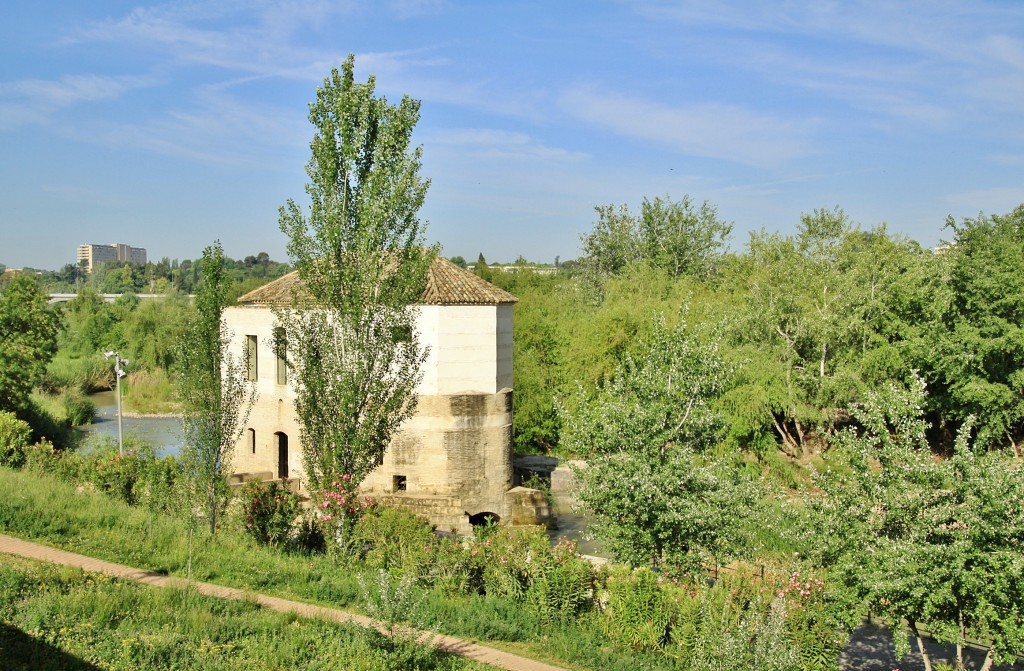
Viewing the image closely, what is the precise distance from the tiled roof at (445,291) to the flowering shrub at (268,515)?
710 centimetres

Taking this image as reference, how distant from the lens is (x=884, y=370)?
30422mm

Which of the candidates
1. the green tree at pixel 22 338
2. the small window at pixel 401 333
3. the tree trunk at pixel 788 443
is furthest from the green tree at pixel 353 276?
the green tree at pixel 22 338

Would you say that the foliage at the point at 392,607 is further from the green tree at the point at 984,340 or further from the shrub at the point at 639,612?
the green tree at the point at 984,340

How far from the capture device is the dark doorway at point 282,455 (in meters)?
24.2

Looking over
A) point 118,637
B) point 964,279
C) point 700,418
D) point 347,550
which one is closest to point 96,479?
point 347,550

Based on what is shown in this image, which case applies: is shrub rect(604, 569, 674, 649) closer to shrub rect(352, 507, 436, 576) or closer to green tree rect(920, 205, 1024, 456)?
shrub rect(352, 507, 436, 576)

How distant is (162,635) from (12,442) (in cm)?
1462

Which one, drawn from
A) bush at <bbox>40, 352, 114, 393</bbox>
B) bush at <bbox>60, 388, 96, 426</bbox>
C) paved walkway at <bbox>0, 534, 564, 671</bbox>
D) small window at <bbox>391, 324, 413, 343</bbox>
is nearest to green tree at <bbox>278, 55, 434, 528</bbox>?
small window at <bbox>391, 324, 413, 343</bbox>

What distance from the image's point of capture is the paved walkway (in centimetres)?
1049

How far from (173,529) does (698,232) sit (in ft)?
147

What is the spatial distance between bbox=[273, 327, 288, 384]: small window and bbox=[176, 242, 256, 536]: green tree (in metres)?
2.65

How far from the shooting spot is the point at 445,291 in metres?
22.3

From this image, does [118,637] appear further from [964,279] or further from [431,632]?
[964,279]

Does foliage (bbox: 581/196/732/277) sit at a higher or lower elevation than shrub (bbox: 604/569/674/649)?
higher
